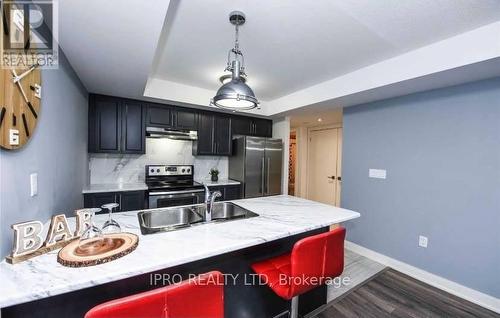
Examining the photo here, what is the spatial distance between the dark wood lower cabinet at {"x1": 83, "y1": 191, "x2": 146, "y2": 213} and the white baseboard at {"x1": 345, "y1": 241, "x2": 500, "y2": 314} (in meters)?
3.26

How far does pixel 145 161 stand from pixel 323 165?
3.98 m

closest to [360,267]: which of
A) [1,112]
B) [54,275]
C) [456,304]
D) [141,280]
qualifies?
[456,304]

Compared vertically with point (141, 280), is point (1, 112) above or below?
above

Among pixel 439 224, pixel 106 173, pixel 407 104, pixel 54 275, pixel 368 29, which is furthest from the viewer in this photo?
pixel 106 173

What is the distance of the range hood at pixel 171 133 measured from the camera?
3279 millimetres

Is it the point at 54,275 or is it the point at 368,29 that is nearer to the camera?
the point at 54,275

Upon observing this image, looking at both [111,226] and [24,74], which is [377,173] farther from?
[24,74]

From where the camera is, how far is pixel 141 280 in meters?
1.14

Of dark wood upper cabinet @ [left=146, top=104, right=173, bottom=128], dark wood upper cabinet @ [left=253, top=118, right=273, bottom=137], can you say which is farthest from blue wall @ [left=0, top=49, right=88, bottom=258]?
dark wood upper cabinet @ [left=253, top=118, right=273, bottom=137]

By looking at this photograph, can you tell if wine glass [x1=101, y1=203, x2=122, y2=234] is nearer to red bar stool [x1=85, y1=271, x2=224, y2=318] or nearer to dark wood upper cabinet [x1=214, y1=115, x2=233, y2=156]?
red bar stool [x1=85, y1=271, x2=224, y2=318]

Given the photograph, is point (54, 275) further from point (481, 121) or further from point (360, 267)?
point (481, 121)

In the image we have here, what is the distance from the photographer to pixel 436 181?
2.44 metres

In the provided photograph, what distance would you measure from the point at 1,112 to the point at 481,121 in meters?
3.63

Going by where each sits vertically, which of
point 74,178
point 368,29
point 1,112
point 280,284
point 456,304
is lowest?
point 456,304
